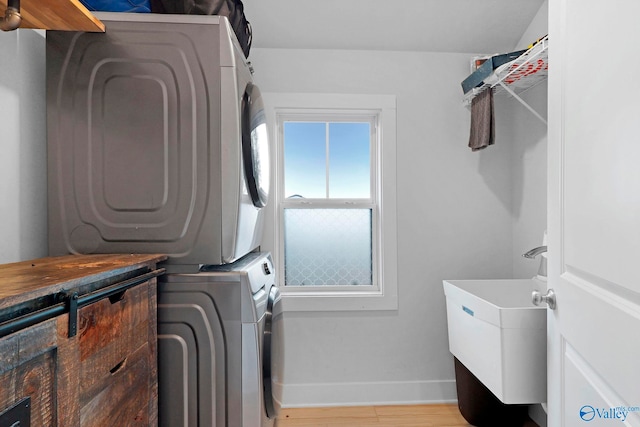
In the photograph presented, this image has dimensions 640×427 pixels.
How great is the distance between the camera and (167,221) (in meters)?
1.30

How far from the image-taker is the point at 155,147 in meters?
1.31

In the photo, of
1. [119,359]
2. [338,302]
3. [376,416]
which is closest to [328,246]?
[338,302]

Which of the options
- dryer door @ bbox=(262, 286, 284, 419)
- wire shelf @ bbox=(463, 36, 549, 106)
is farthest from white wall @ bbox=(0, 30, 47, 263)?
wire shelf @ bbox=(463, 36, 549, 106)

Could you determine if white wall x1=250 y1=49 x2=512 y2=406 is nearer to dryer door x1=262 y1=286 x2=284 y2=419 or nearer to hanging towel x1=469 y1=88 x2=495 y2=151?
hanging towel x1=469 y1=88 x2=495 y2=151

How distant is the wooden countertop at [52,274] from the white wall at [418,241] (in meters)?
1.53

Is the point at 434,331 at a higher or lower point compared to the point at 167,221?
lower

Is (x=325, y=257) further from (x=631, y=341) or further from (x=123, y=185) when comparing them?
(x=631, y=341)

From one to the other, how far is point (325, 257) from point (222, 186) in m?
1.40

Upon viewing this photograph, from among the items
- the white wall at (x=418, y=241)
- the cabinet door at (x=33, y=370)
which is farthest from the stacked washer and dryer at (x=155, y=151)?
the white wall at (x=418, y=241)

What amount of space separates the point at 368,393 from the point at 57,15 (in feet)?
7.97

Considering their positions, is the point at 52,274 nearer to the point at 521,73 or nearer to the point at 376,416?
the point at 376,416

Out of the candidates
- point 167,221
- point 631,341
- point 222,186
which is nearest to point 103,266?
point 167,221

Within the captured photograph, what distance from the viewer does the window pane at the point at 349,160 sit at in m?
2.58

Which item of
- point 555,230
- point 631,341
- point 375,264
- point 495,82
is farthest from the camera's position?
point 375,264
